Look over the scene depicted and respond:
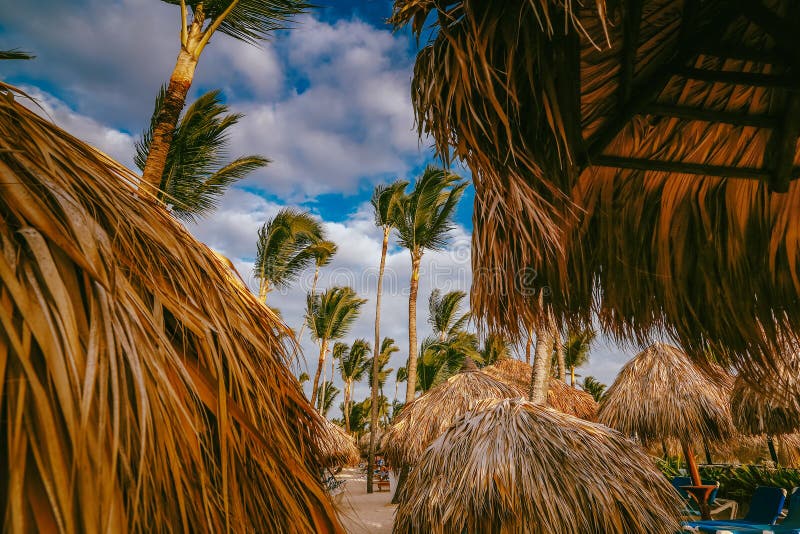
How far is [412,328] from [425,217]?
401 centimetres

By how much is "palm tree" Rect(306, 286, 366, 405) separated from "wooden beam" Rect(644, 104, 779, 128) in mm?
19091

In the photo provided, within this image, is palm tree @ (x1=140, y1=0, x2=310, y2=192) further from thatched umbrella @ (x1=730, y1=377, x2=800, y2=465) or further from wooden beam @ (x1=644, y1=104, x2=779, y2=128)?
thatched umbrella @ (x1=730, y1=377, x2=800, y2=465)

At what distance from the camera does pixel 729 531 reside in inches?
226

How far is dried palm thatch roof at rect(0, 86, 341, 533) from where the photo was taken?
0.50 meters

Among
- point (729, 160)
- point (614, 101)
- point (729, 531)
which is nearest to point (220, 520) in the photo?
point (614, 101)

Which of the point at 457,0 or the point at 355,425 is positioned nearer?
the point at 457,0

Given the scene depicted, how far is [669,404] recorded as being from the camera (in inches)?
343

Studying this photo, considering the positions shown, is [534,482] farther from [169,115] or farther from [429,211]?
[429,211]

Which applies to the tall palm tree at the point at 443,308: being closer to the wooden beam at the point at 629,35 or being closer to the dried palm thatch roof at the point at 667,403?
the dried palm thatch roof at the point at 667,403

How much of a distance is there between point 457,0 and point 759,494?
9715mm

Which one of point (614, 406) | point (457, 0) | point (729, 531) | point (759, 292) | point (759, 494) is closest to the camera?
point (457, 0)

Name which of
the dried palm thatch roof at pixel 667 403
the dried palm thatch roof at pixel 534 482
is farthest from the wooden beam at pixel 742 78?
the dried palm thatch roof at pixel 667 403

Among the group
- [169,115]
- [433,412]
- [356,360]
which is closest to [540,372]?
[433,412]

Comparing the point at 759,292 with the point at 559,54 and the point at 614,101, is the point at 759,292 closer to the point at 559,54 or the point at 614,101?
the point at 614,101
